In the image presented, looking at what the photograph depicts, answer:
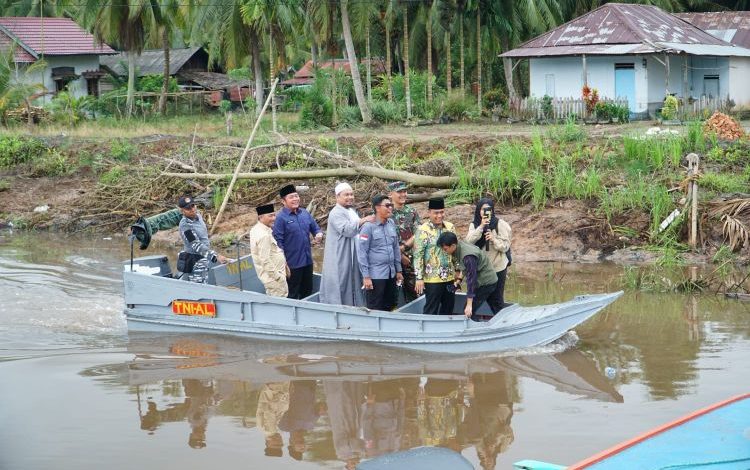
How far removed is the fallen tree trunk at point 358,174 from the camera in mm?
19156

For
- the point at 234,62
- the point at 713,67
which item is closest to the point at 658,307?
the point at 713,67

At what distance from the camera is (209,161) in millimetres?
21984

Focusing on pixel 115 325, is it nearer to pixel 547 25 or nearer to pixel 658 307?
pixel 658 307

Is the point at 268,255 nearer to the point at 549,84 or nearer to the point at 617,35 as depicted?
the point at 617,35

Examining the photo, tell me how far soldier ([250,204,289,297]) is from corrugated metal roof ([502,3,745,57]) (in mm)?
19780

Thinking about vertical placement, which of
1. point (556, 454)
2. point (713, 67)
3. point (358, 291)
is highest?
point (713, 67)

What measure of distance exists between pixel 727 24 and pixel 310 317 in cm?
2841

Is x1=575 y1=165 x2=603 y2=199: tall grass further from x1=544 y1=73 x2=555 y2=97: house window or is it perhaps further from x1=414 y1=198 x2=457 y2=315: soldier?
x1=544 y1=73 x2=555 y2=97: house window

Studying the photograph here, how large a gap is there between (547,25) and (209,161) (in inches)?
702

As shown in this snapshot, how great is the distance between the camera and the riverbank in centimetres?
1709

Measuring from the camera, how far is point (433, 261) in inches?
435

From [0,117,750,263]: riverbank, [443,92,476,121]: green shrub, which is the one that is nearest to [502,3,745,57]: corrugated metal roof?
[443,92,476,121]: green shrub

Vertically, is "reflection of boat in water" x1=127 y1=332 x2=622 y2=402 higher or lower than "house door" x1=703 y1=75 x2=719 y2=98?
lower

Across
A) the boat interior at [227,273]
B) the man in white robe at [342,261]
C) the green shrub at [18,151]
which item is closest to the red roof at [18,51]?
the green shrub at [18,151]
